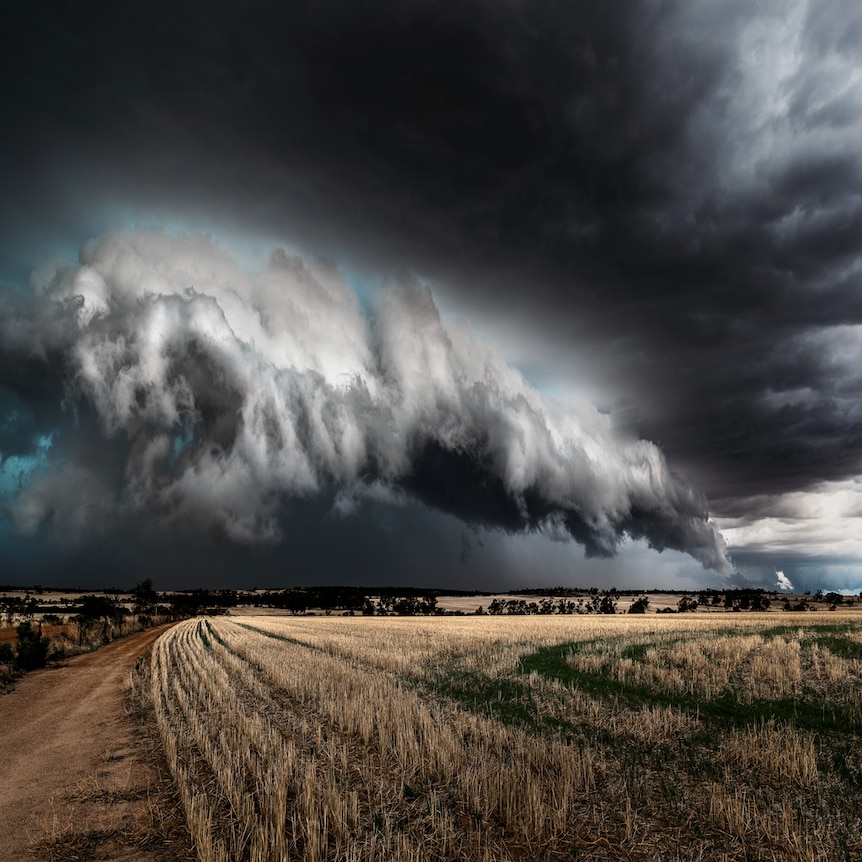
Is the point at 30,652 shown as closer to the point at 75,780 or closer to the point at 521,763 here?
the point at 75,780

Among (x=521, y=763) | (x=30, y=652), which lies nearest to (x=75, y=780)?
(x=521, y=763)

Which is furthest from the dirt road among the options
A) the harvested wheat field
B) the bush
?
the bush

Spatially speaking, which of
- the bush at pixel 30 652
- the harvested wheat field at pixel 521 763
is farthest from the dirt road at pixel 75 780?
the bush at pixel 30 652

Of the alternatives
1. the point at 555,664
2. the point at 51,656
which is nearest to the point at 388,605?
the point at 51,656

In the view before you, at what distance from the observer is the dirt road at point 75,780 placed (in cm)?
855

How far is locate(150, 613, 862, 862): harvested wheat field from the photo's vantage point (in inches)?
313

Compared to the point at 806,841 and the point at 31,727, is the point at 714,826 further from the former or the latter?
the point at 31,727

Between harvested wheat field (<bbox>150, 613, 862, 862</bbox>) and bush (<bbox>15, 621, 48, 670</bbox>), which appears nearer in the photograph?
harvested wheat field (<bbox>150, 613, 862, 862</bbox>)

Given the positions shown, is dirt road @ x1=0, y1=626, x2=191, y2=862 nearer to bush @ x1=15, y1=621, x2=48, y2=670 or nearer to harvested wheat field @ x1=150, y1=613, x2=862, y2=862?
harvested wheat field @ x1=150, y1=613, x2=862, y2=862

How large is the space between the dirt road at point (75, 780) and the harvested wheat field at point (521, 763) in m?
0.93

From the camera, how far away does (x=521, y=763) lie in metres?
10.7

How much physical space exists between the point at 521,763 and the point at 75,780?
9.90 m

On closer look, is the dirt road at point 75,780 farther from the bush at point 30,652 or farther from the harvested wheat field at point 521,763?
the bush at point 30,652

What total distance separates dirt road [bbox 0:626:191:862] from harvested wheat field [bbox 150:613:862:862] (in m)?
0.93
